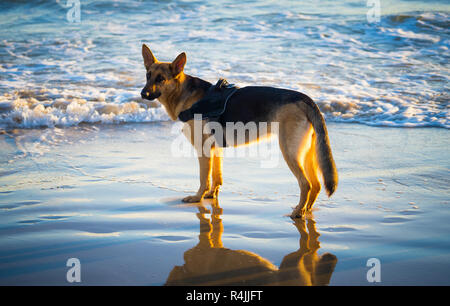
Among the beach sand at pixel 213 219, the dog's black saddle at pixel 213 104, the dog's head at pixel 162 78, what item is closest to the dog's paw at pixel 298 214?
the beach sand at pixel 213 219

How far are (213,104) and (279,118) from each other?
2.67ft

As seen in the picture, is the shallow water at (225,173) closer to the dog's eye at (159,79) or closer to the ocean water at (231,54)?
the ocean water at (231,54)

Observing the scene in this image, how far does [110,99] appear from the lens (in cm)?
1081

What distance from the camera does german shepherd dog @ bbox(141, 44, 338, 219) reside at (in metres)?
4.79

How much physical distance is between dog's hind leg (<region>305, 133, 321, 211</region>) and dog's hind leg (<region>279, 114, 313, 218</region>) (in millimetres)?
119

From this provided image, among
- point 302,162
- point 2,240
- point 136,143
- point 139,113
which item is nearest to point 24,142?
point 136,143

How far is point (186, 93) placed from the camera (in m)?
5.58

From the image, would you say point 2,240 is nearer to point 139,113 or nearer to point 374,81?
point 139,113

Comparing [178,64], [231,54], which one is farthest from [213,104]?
[231,54]

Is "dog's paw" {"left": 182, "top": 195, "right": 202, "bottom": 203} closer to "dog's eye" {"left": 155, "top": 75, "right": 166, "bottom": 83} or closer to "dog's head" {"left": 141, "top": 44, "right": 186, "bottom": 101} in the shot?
"dog's head" {"left": 141, "top": 44, "right": 186, "bottom": 101}

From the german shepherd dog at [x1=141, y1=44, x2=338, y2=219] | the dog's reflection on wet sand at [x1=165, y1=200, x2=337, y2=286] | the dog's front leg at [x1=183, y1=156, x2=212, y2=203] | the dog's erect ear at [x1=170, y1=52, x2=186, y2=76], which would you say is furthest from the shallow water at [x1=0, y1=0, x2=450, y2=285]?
the dog's erect ear at [x1=170, y1=52, x2=186, y2=76]

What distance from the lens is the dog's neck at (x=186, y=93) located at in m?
5.55

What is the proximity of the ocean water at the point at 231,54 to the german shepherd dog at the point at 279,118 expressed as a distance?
14.1ft

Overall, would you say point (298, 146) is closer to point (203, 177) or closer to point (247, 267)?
point (203, 177)
